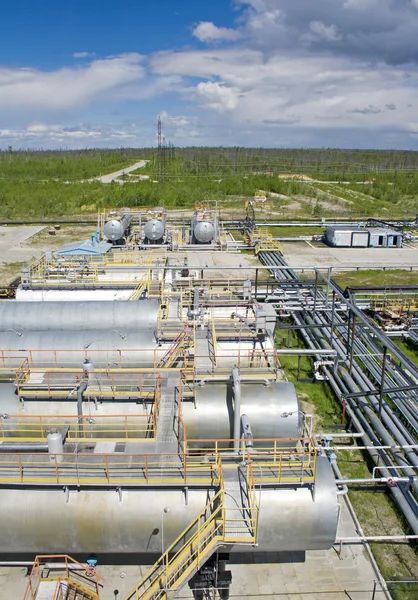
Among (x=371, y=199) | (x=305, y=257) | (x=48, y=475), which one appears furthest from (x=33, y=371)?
(x=371, y=199)

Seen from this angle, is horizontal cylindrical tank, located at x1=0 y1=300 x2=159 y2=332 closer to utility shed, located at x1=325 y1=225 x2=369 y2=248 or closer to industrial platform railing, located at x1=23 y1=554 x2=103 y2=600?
industrial platform railing, located at x1=23 y1=554 x2=103 y2=600

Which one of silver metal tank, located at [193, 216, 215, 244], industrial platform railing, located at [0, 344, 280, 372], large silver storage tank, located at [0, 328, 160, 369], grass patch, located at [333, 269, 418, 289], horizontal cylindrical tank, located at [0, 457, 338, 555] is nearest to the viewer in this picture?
horizontal cylindrical tank, located at [0, 457, 338, 555]

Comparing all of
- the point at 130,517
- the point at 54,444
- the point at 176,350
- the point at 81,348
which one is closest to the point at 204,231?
the point at 81,348

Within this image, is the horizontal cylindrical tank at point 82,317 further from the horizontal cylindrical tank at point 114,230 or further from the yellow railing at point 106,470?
the horizontal cylindrical tank at point 114,230

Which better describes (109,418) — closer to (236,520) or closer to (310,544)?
(236,520)

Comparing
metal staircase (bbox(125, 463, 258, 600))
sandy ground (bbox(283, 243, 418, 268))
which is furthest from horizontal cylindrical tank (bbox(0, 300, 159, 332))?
sandy ground (bbox(283, 243, 418, 268))
